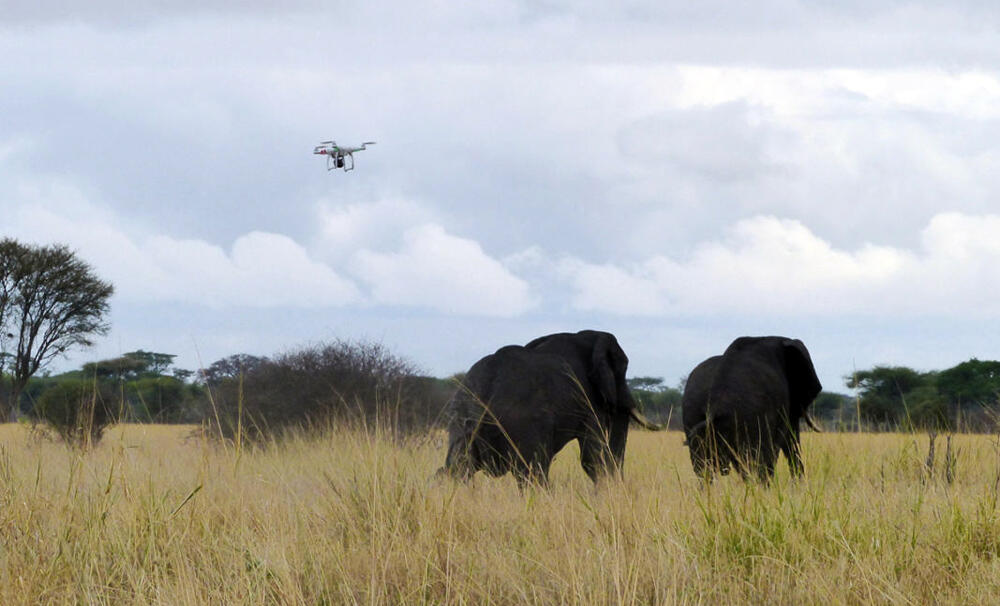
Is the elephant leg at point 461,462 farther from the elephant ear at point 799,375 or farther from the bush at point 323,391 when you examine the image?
the bush at point 323,391

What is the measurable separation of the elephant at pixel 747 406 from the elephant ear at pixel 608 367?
0.55 m

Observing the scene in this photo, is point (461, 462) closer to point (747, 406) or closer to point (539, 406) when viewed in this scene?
point (539, 406)

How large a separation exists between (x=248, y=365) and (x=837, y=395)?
805 inches

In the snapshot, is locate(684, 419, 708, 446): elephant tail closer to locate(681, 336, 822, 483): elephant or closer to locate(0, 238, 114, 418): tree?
locate(681, 336, 822, 483): elephant

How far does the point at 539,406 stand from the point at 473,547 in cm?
234

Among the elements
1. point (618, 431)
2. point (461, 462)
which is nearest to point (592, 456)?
point (618, 431)

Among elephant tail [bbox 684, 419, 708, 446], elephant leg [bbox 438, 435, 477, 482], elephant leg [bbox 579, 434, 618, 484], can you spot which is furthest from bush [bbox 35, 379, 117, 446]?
elephant tail [bbox 684, 419, 708, 446]

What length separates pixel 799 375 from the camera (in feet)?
27.4

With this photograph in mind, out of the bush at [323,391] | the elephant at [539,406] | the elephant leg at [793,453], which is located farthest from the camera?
the bush at [323,391]

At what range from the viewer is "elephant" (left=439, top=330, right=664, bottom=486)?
7227 millimetres

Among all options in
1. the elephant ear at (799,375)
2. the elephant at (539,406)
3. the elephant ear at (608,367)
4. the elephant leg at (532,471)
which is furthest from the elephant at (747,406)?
the elephant leg at (532,471)

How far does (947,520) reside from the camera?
5.22 meters

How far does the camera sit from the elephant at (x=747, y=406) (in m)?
7.70

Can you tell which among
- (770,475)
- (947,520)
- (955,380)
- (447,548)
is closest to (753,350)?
(770,475)
